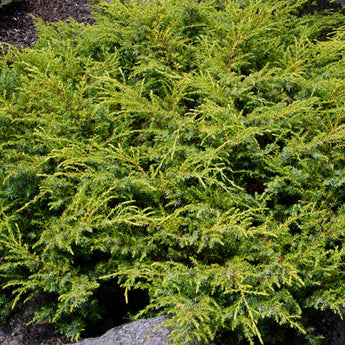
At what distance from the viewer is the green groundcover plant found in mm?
1602

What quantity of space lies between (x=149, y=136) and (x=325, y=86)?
1354 millimetres

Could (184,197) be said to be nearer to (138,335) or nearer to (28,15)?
(138,335)

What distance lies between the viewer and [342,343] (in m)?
1.82

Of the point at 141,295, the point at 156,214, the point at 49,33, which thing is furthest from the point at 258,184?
the point at 49,33

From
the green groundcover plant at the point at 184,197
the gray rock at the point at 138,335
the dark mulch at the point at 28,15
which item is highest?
the dark mulch at the point at 28,15

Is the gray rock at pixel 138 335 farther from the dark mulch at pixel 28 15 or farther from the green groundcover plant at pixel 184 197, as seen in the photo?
the dark mulch at pixel 28 15

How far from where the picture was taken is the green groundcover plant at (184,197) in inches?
63.1

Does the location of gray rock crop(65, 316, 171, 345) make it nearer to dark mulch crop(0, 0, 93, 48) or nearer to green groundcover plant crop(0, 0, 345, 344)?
green groundcover plant crop(0, 0, 345, 344)

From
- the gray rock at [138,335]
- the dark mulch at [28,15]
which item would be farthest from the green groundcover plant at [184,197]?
the dark mulch at [28,15]

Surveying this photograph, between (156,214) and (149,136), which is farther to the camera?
(149,136)

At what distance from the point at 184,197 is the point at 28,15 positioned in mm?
5289

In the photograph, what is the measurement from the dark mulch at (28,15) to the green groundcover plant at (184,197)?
303 centimetres

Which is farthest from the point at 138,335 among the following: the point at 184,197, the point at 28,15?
the point at 28,15

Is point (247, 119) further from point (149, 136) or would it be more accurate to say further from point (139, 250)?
point (139, 250)
